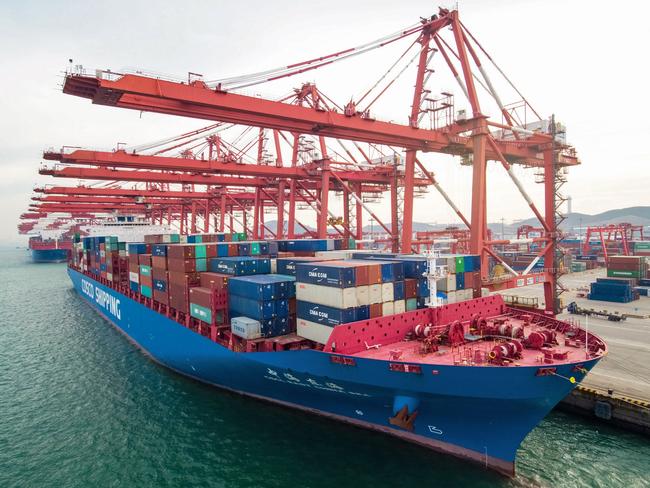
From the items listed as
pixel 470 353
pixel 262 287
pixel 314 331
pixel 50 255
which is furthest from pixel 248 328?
pixel 50 255

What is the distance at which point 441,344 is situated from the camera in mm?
15125

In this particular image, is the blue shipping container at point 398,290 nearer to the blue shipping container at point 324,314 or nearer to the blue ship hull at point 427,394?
the blue shipping container at point 324,314

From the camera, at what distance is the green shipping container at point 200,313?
19.4m

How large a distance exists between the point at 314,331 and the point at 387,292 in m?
3.53

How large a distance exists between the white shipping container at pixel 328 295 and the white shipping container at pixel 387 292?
152 centimetres

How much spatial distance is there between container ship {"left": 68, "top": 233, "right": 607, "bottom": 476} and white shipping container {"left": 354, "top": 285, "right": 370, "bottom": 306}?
0.21 feet

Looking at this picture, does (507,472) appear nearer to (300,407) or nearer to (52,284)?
→ (300,407)

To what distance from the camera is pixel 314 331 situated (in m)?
16.1

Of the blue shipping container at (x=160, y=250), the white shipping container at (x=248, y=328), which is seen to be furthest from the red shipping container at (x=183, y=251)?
the white shipping container at (x=248, y=328)

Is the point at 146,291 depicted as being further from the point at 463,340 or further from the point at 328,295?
the point at 463,340

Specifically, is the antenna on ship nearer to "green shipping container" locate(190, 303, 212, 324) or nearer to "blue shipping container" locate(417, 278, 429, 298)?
"blue shipping container" locate(417, 278, 429, 298)

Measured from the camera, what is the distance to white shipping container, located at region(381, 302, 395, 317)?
15.9 metres

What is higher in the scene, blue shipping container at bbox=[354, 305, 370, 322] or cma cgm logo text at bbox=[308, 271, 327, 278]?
cma cgm logo text at bbox=[308, 271, 327, 278]

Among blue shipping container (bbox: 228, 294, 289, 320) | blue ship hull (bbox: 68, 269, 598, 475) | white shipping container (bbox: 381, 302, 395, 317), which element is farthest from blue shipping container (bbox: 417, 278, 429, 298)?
blue shipping container (bbox: 228, 294, 289, 320)
